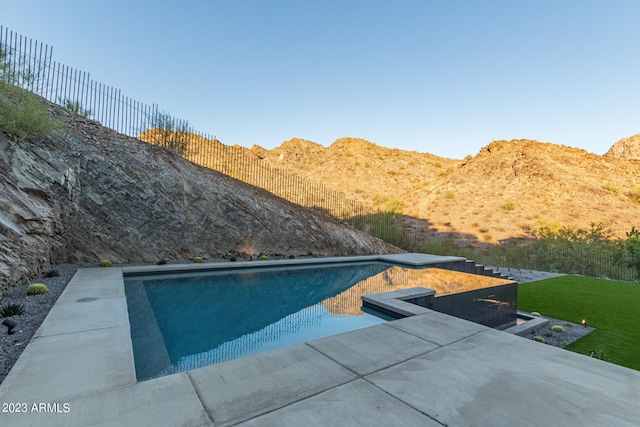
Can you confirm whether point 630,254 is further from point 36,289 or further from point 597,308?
point 36,289

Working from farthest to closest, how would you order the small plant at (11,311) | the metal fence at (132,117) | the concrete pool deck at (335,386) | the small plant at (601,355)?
the metal fence at (132,117) → the small plant at (601,355) → the small plant at (11,311) → the concrete pool deck at (335,386)

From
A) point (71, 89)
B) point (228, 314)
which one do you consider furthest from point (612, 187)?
point (71, 89)

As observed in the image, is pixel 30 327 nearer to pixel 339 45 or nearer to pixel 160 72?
pixel 160 72

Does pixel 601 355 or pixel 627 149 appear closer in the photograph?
pixel 601 355

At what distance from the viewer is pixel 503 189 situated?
85.3ft

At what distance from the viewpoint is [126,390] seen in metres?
Answer: 2.20

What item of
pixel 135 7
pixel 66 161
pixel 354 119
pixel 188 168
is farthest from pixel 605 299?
pixel 354 119

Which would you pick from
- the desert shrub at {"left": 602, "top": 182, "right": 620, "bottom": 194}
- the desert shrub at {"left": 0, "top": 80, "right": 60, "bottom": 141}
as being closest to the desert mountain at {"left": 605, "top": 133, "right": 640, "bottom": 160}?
the desert shrub at {"left": 602, "top": 182, "right": 620, "bottom": 194}

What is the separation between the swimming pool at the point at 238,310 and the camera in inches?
141

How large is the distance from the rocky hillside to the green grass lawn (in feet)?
26.8

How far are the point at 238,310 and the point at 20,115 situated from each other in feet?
23.8

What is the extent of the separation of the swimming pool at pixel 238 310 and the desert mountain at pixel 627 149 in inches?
2112

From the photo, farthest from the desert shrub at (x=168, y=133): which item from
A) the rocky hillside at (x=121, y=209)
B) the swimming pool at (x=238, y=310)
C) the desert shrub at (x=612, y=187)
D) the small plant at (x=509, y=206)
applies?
the desert shrub at (x=612, y=187)

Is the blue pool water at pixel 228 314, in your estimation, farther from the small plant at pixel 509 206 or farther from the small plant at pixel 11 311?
the small plant at pixel 509 206
